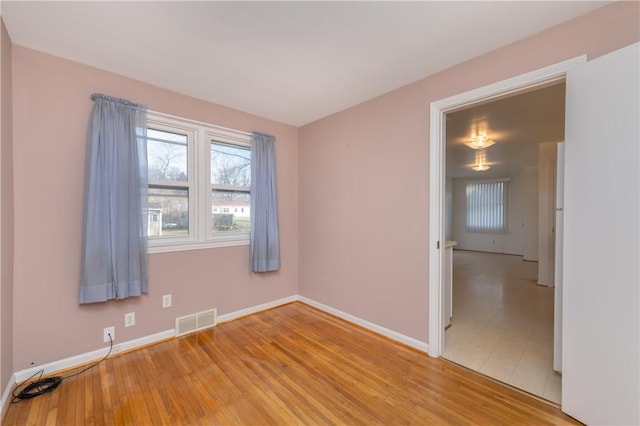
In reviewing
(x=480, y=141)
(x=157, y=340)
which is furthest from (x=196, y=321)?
(x=480, y=141)

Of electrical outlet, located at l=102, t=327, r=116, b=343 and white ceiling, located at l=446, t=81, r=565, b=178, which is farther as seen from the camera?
white ceiling, located at l=446, t=81, r=565, b=178

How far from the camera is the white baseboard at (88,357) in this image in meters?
1.95

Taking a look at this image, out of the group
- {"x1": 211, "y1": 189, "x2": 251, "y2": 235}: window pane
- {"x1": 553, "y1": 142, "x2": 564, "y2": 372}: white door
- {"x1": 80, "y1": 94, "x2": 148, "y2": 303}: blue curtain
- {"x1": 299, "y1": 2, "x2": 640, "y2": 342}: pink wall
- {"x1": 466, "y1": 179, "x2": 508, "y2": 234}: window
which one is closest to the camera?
{"x1": 299, "y1": 2, "x2": 640, "y2": 342}: pink wall

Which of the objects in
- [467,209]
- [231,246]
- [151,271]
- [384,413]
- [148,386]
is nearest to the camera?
[384,413]

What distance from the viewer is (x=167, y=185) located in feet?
8.85

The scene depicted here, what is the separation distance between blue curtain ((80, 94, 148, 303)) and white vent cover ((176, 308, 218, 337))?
0.56 metres

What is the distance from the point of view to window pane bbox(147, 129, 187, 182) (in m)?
2.61

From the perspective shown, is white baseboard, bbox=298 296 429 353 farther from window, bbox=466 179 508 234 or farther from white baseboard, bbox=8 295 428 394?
window, bbox=466 179 508 234

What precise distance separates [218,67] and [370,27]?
4.34 feet

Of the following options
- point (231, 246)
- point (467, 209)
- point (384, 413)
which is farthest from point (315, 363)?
point (467, 209)

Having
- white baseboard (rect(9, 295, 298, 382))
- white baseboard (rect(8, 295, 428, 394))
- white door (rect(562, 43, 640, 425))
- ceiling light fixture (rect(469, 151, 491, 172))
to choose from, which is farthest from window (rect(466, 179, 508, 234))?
white baseboard (rect(9, 295, 298, 382))

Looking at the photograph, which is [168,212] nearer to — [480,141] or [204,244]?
[204,244]

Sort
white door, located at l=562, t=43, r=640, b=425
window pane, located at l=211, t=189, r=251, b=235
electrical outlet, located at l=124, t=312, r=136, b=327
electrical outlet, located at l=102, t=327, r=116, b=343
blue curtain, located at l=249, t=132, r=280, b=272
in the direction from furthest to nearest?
blue curtain, located at l=249, t=132, r=280, b=272, window pane, located at l=211, t=189, r=251, b=235, electrical outlet, located at l=124, t=312, r=136, b=327, electrical outlet, located at l=102, t=327, r=116, b=343, white door, located at l=562, t=43, r=640, b=425

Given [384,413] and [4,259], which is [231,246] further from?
[384,413]
